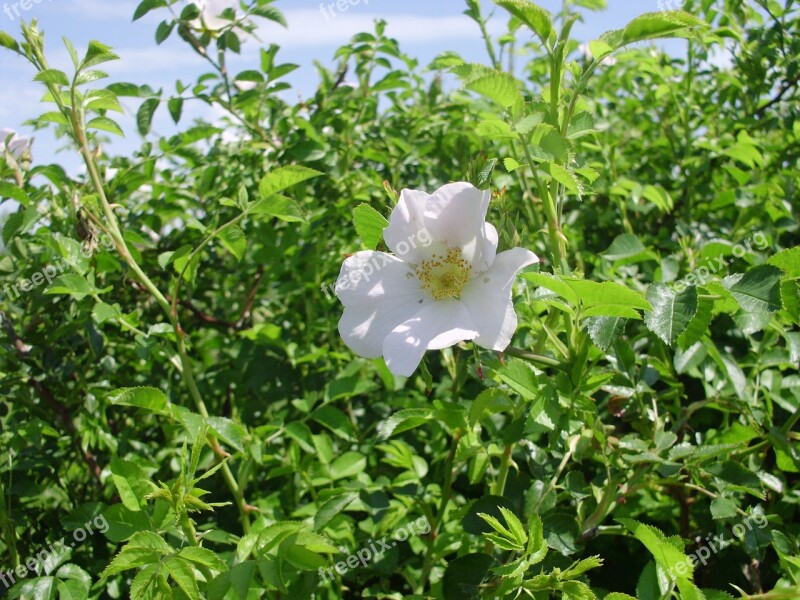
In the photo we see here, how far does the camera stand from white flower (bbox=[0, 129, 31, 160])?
2121 millimetres

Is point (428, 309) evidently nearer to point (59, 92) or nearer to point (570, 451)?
point (570, 451)

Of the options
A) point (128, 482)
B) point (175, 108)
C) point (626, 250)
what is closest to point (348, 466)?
point (128, 482)

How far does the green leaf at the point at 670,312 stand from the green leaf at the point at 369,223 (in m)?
0.48

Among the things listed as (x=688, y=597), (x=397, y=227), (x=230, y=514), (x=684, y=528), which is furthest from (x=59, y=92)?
(x=684, y=528)

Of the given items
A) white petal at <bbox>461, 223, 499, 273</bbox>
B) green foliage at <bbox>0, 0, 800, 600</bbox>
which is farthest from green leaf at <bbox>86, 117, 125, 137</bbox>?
white petal at <bbox>461, 223, 499, 273</bbox>

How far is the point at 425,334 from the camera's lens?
1.17m

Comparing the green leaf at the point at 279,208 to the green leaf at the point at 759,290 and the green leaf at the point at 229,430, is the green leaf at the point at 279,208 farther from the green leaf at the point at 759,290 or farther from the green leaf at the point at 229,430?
the green leaf at the point at 759,290

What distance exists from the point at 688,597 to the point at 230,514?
1315mm

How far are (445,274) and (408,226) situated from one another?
0.41ft

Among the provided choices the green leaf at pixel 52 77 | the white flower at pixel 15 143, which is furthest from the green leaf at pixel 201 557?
the white flower at pixel 15 143

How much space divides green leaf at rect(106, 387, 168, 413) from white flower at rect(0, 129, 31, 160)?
3.72 ft

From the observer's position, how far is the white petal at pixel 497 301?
1.09 meters

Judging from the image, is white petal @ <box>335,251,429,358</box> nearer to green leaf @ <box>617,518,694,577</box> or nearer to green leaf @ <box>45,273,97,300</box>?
green leaf @ <box>617,518,694,577</box>

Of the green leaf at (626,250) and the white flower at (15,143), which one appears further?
the white flower at (15,143)
